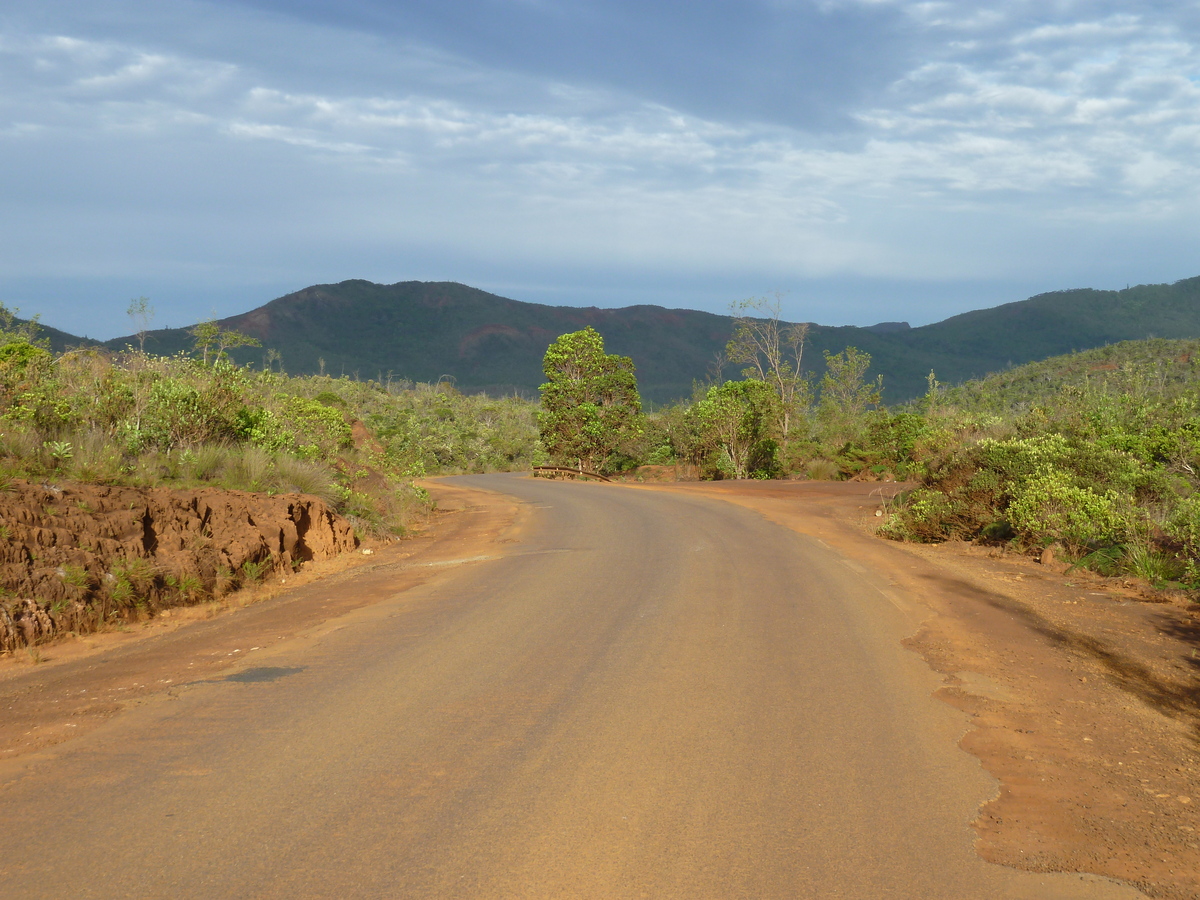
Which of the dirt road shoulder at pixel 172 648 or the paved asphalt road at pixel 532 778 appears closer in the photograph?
the paved asphalt road at pixel 532 778

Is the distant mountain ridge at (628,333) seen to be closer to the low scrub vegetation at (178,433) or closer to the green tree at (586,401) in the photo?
the green tree at (586,401)

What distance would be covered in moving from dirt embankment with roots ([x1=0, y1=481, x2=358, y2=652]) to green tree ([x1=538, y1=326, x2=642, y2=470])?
85.0ft

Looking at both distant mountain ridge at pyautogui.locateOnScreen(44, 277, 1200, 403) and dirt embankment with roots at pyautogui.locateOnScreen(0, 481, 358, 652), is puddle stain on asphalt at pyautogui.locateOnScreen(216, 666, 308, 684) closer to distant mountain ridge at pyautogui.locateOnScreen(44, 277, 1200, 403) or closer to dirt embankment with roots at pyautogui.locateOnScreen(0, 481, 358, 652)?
dirt embankment with roots at pyautogui.locateOnScreen(0, 481, 358, 652)

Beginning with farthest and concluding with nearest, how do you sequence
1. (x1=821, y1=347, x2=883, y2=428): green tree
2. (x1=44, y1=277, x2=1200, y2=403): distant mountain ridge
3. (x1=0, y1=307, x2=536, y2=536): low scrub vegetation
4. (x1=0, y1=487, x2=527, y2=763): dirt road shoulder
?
(x1=44, y1=277, x2=1200, y2=403): distant mountain ridge < (x1=821, y1=347, x2=883, y2=428): green tree < (x1=0, y1=307, x2=536, y2=536): low scrub vegetation < (x1=0, y1=487, x2=527, y2=763): dirt road shoulder

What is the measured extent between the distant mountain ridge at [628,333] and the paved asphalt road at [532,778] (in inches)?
4183

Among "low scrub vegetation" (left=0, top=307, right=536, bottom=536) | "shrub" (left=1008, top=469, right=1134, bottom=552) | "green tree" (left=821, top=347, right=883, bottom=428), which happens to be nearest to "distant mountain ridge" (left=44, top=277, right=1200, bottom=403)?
"green tree" (left=821, top=347, right=883, bottom=428)

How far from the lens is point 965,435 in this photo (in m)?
19.2

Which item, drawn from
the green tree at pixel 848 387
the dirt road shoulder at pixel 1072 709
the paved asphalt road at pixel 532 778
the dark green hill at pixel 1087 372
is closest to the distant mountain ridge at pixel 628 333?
the dark green hill at pixel 1087 372

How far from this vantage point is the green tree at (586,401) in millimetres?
37188

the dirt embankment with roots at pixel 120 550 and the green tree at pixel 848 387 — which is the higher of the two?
the green tree at pixel 848 387

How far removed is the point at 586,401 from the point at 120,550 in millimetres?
29136

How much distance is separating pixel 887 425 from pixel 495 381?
300 ft

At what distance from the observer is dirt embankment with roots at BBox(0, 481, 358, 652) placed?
742 cm

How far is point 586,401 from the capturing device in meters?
37.2
